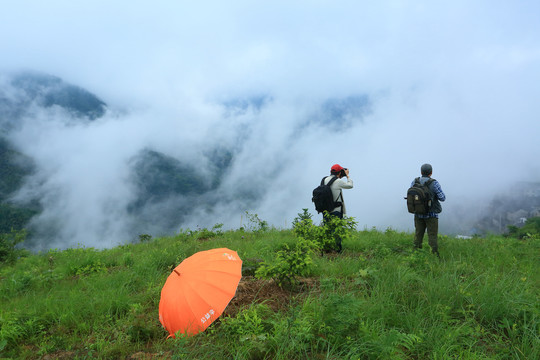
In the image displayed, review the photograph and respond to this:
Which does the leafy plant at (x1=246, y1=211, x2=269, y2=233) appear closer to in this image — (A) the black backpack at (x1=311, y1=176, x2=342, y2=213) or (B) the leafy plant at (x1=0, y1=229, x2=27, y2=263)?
(A) the black backpack at (x1=311, y1=176, x2=342, y2=213)

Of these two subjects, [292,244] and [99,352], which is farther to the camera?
[292,244]

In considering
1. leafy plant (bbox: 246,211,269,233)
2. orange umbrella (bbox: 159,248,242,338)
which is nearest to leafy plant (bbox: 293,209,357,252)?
orange umbrella (bbox: 159,248,242,338)

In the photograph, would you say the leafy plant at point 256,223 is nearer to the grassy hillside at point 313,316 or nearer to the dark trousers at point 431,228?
the grassy hillside at point 313,316

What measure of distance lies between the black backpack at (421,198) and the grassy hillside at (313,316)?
1.08 metres

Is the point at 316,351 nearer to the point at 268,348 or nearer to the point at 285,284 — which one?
the point at 268,348

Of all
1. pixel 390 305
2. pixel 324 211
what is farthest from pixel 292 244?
pixel 390 305

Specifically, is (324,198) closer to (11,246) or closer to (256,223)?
(256,223)

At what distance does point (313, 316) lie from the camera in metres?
3.43

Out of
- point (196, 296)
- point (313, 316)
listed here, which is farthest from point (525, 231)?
point (196, 296)

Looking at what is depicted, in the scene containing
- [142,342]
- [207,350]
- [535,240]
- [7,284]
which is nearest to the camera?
[207,350]

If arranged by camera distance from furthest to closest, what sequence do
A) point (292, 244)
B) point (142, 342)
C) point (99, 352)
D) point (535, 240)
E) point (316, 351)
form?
1. point (535, 240)
2. point (292, 244)
3. point (142, 342)
4. point (99, 352)
5. point (316, 351)

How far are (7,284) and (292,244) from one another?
6806mm

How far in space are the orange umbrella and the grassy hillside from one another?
0.68 ft

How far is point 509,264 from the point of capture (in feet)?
19.5
